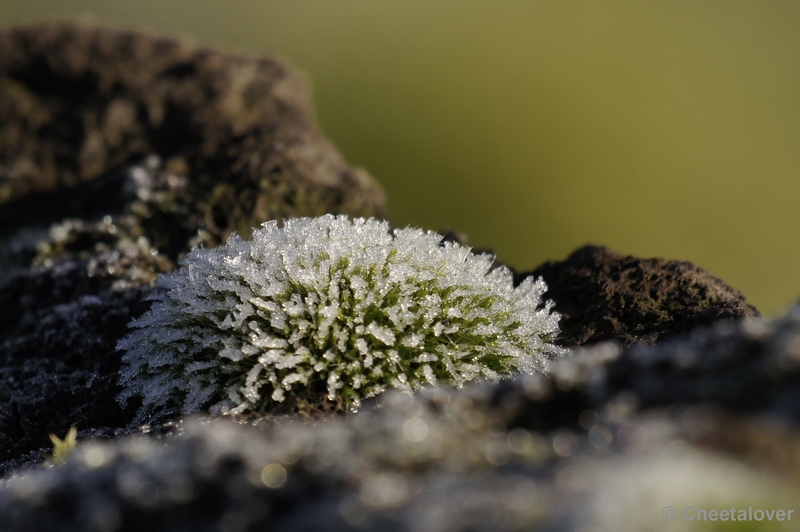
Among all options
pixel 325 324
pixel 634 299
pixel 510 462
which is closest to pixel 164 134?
pixel 325 324

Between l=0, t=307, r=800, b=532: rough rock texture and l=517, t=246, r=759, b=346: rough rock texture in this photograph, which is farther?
l=517, t=246, r=759, b=346: rough rock texture

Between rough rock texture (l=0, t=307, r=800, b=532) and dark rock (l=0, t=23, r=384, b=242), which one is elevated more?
dark rock (l=0, t=23, r=384, b=242)

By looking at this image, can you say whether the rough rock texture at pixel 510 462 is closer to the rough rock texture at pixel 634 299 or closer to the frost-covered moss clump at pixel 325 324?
the frost-covered moss clump at pixel 325 324

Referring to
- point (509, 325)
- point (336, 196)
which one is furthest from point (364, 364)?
point (336, 196)

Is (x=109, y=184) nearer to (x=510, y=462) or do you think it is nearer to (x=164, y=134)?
(x=164, y=134)

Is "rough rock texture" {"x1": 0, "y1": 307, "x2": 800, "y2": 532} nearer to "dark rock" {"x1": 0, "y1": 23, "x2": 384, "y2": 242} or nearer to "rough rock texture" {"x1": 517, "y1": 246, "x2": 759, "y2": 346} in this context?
"rough rock texture" {"x1": 517, "y1": 246, "x2": 759, "y2": 346}

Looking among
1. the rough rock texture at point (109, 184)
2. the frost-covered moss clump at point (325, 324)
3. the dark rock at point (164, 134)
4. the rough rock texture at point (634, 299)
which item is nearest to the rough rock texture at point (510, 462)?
the frost-covered moss clump at point (325, 324)

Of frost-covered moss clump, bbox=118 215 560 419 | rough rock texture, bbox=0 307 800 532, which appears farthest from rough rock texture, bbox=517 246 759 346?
rough rock texture, bbox=0 307 800 532
